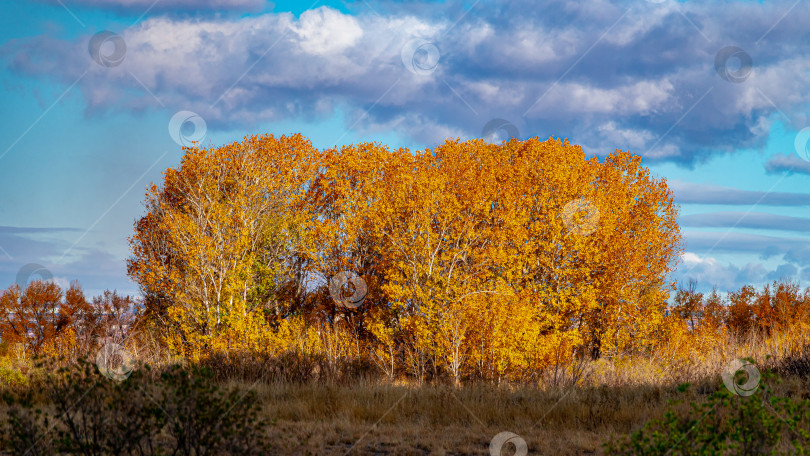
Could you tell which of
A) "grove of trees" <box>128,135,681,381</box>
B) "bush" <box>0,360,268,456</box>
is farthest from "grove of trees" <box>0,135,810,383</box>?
"bush" <box>0,360,268,456</box>

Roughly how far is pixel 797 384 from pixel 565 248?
51.0ft

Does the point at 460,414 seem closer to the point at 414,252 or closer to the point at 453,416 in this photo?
the point at 453,416

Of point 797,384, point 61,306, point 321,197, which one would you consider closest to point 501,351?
point 797,384

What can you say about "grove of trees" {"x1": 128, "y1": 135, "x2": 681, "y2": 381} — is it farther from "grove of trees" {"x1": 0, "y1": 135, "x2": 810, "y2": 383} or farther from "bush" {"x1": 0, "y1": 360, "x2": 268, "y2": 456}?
"bush" {"x1": 0, "y1": 360, "x2": 268, "y2": 456}

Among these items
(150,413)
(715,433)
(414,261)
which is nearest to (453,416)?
(715,433)

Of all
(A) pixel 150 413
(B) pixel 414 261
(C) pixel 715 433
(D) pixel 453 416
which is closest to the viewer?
(C) pixel 715 433

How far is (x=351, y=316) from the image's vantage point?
3031cm

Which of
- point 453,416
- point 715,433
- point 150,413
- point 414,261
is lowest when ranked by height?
point 715,433

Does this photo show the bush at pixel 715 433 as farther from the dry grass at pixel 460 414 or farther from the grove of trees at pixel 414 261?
the grove of trees at pixel 414 261

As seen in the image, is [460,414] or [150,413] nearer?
[150,413]

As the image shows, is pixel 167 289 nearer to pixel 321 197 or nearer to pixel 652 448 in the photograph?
pixel 321 197

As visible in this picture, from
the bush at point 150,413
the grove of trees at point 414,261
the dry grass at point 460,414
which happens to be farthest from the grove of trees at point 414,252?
the bush at point 150,413

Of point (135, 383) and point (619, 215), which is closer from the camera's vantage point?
point (135, 383)

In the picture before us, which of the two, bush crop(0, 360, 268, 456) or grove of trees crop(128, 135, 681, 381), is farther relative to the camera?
grove of trees crop(128, 135, 681, 381)
